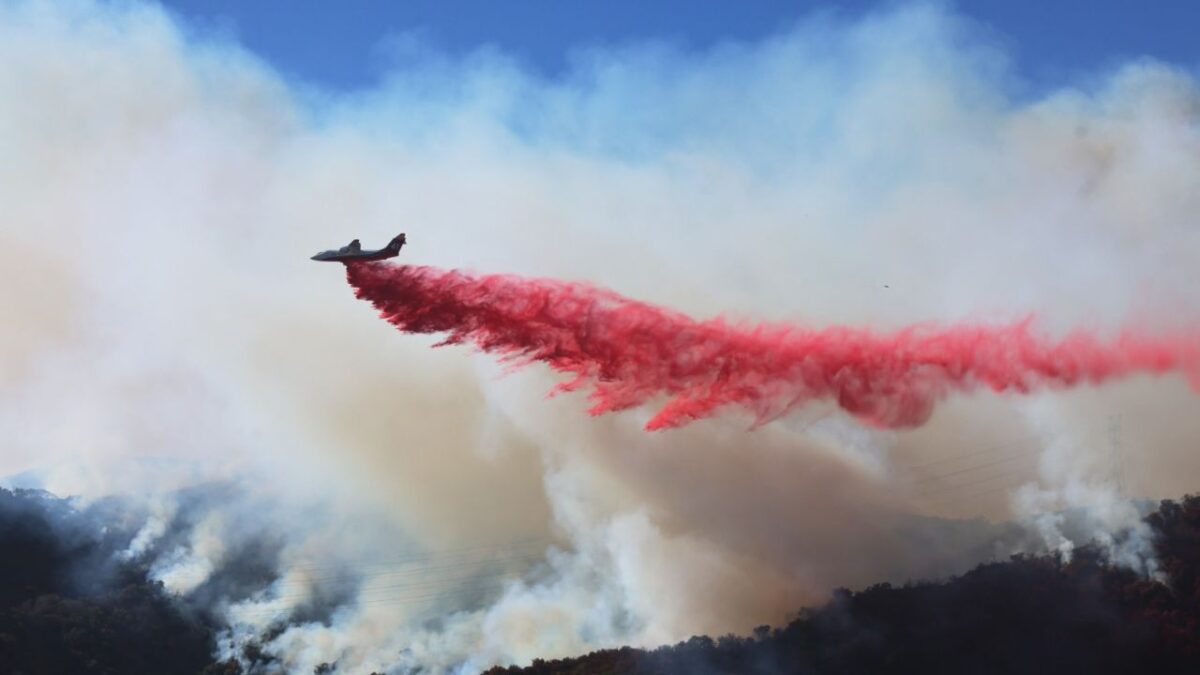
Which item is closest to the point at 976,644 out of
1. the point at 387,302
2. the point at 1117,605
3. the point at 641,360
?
the point at 1117,605

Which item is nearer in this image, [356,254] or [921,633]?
[356,254]

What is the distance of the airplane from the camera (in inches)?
2729

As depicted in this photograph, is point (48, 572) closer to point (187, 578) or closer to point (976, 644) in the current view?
point (187, 578)

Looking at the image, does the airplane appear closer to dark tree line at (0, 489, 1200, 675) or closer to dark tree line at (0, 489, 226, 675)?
dark tree line at (0, 489, 1200, 675)

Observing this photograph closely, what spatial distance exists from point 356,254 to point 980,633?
7332cm

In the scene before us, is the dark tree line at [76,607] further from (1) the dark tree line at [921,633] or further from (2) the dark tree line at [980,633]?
(2) the dark tree line at [980,633]

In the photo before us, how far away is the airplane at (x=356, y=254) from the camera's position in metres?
69.3

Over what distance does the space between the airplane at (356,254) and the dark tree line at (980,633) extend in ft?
181

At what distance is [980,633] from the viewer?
11444 cm

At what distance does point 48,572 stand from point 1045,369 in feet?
377

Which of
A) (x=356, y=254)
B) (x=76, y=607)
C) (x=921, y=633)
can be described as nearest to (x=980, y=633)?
(x=921, y=633)

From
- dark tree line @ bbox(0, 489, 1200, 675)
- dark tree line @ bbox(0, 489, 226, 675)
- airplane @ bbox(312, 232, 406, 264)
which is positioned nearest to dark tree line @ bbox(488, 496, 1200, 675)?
dark tree line @ bbox(0, 489, 1200, 675)

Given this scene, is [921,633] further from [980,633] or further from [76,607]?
[76,607]

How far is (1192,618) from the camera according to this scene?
391ft
